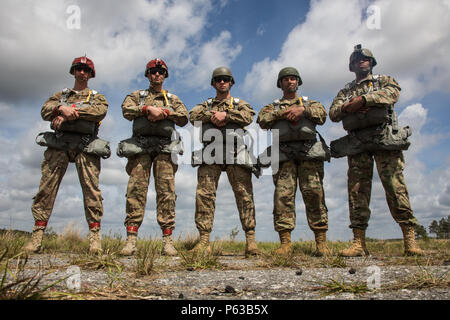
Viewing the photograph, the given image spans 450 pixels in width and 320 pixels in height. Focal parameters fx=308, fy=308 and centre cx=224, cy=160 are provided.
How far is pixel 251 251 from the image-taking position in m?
5.42

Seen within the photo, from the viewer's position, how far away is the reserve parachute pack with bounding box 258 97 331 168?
5.49m

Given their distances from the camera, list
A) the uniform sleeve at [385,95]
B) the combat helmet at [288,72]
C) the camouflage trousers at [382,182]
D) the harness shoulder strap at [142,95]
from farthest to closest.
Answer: the harness shoulder strap at [142,95] < the combat helmet at [288,72] < the camouflage trousers at [382,182] < the uniform sleeve at [385,95]

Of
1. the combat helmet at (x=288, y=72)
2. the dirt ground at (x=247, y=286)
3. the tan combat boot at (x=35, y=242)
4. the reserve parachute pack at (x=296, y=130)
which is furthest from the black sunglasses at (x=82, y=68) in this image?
the dirt ground at (x=247, y=286)

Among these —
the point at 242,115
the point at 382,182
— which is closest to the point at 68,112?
the point at 242,115

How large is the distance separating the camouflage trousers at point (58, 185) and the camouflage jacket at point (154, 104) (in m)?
1.11

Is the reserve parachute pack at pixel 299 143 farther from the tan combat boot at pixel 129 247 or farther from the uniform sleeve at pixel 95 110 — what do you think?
the uniform sleeve at pixel 95 110

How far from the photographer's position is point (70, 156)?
5879mm

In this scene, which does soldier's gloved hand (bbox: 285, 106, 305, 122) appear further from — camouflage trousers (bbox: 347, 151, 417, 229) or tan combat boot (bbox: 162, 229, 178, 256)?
tan combat boot (bbox: 162, 229, 178, 256)

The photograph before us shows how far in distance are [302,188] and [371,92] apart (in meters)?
2.07

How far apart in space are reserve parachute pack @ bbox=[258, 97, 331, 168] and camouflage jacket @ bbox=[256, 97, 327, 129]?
92 mm

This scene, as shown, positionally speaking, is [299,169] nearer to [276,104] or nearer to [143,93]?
[276,104]

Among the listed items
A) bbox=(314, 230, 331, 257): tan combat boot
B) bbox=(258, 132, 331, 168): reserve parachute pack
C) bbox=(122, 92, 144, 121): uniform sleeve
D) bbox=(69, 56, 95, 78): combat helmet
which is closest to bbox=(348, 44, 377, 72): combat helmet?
bbox=(258, 132, 331, 168): reserve parachute pack

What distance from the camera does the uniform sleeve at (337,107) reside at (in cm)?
565
